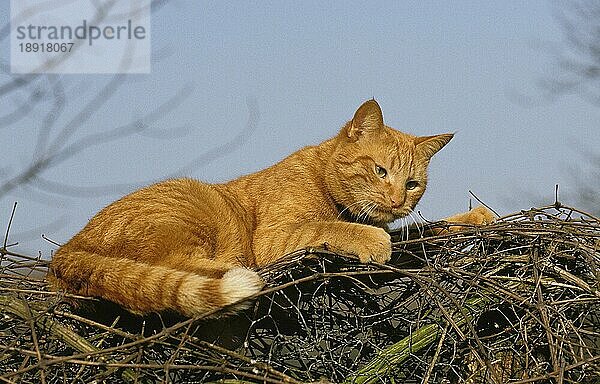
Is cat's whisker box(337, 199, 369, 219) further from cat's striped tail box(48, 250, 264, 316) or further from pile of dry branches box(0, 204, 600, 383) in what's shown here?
cat's striped tail box(48, 250, 264, 316)

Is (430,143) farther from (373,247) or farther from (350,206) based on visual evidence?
(373,247)

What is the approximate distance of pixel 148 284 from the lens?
6.73 ft

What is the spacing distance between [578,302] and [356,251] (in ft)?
2.17

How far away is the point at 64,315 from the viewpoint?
203 centimetres

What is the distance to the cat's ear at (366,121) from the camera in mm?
2990

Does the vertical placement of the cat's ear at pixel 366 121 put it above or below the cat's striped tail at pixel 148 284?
above

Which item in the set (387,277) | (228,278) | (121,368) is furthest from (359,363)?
(121,368)

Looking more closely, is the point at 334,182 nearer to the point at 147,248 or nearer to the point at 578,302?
the point at 147,248

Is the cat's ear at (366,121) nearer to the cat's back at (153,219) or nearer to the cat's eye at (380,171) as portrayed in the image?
the cat's eye at (380,171)

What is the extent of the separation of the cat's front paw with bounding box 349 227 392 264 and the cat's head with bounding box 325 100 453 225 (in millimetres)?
533

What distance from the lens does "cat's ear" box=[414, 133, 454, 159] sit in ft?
10.3

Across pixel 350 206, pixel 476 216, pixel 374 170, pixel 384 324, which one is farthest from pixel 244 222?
pixel 476 216

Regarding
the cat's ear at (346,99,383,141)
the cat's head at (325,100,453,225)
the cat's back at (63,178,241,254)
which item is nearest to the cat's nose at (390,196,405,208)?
the cat's head at (325,100,453,225)

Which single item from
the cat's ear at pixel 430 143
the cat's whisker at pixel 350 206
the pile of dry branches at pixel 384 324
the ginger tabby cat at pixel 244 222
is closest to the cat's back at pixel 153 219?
the ginger tabby cat at pixel 244 222
